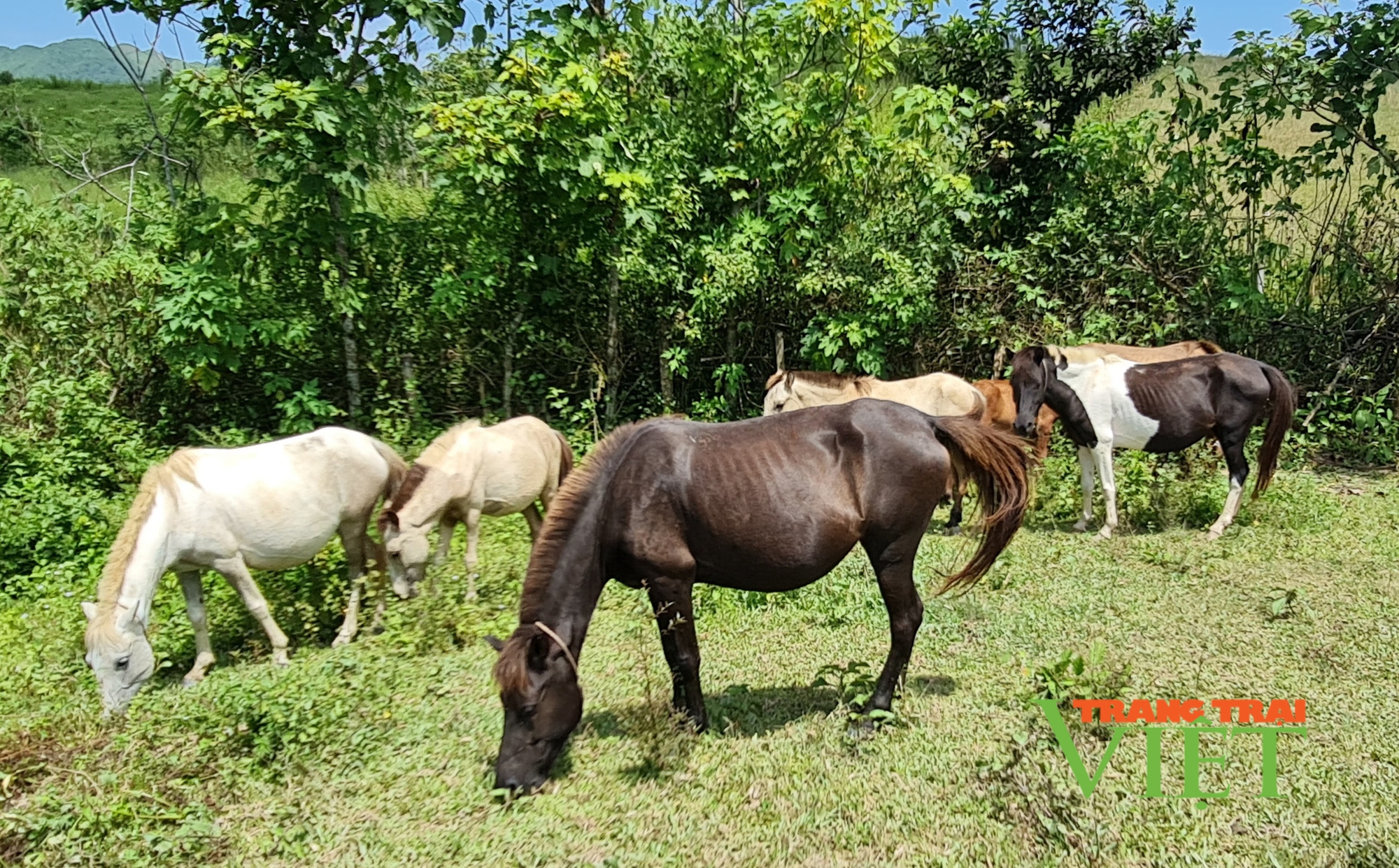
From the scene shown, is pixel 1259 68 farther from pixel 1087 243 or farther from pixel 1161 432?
pixel 1161 432

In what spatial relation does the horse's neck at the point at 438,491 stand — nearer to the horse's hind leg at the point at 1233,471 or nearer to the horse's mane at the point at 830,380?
the horse's mane at the point at 830,380

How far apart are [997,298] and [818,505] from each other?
22.7 feet

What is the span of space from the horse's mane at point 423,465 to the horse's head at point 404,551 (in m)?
0.11

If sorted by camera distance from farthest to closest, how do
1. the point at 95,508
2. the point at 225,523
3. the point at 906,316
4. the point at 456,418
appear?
the point at 456,418 < the point at 906,316 < the point at 95,508 < the point at 225,523

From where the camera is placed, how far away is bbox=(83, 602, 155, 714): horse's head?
4.52 meters

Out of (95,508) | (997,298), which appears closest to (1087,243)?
(997,298)

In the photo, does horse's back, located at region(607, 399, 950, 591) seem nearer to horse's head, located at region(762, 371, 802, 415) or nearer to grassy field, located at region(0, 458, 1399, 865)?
grassy field, located at region(0, 458, 1399, 865)

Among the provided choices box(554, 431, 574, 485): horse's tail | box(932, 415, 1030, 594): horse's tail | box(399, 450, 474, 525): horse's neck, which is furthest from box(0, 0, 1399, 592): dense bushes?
box(932, 415, 1030, 594): horse's tail

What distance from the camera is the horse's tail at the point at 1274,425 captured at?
6820mm

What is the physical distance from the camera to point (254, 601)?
17.2ft

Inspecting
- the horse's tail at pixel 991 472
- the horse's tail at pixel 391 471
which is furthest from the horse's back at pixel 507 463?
the horse's tail at pixel 991 472

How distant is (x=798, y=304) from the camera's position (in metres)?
9.74

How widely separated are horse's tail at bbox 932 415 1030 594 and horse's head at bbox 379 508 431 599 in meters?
3.55

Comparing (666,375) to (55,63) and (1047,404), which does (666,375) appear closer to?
(1047,404)
